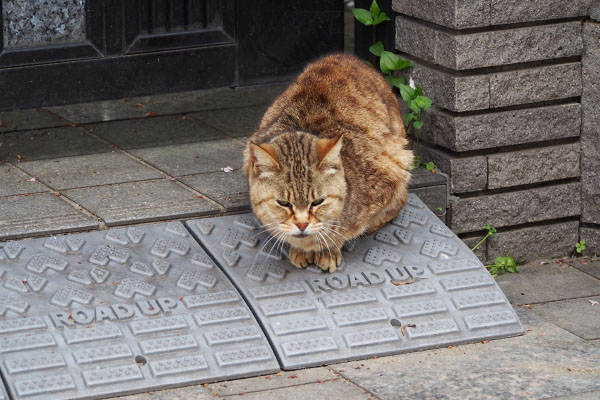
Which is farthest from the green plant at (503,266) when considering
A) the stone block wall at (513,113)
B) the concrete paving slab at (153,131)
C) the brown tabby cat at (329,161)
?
the concrete paving slab at (153,131)

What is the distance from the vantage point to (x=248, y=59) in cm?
622

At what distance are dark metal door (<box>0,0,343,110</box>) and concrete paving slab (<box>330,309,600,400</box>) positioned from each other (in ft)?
8.00

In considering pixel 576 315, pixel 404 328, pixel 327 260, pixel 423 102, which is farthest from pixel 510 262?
pixel 327 260

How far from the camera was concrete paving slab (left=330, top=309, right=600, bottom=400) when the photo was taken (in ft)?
13.5

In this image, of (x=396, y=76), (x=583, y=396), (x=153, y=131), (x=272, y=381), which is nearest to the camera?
(x=583, y=396)

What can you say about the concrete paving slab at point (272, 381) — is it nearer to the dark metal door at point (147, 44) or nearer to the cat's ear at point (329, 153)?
the cat's ear at point (329, 153)

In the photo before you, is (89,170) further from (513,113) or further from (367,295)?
(513,113)

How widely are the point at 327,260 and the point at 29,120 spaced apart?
265cm

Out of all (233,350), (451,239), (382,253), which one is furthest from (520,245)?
(233,350)

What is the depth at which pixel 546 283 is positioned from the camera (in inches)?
213

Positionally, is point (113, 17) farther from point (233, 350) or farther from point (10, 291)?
point (233, 350)

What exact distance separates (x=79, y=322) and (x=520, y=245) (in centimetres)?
261

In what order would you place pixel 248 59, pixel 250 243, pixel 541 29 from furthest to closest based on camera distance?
pixel 248 59 < pixel 541 29 < pixel 250 243

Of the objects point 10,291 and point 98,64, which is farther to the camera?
point 98,64
